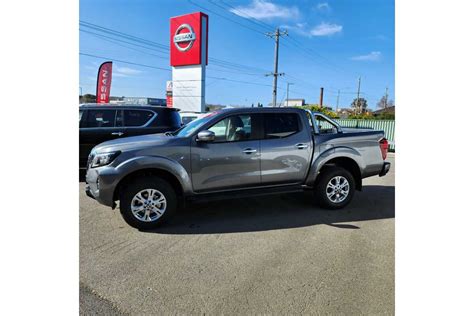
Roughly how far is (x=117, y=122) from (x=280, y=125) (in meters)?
4.46

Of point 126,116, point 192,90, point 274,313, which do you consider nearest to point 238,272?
point 274,313

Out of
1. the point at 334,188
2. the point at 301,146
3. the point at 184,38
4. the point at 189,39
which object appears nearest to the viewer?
the point at 301,146

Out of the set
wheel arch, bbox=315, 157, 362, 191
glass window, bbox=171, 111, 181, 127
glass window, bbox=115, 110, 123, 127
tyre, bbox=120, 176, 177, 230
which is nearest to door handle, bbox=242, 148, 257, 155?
tyre, bbox=120, 176, 177, 230

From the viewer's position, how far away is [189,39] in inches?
998

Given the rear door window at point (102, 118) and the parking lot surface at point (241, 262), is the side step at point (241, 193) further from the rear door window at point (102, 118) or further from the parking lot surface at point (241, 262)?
the rear door window at point (102, 118)

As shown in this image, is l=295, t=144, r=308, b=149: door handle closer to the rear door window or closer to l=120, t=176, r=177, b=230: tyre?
l=120, t=176, r=177, b=230: tyre

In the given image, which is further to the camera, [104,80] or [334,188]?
[104,80]

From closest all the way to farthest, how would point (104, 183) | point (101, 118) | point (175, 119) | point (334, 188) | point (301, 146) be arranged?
point (104, 183)
point (301, 146)
point (334, 188)
point (101, 118)
point (175, 119)

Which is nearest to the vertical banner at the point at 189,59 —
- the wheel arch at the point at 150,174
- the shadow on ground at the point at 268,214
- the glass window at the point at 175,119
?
the glass window at the point at 175,119

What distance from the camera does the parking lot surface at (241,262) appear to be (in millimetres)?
2395

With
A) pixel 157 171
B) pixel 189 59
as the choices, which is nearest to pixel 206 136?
pixel 157 171

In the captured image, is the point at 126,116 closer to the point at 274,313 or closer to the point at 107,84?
the point at 274,313

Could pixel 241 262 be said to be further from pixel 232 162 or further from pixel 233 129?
pixel 233 129

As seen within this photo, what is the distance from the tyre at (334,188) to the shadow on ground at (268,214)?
0.49 ft
